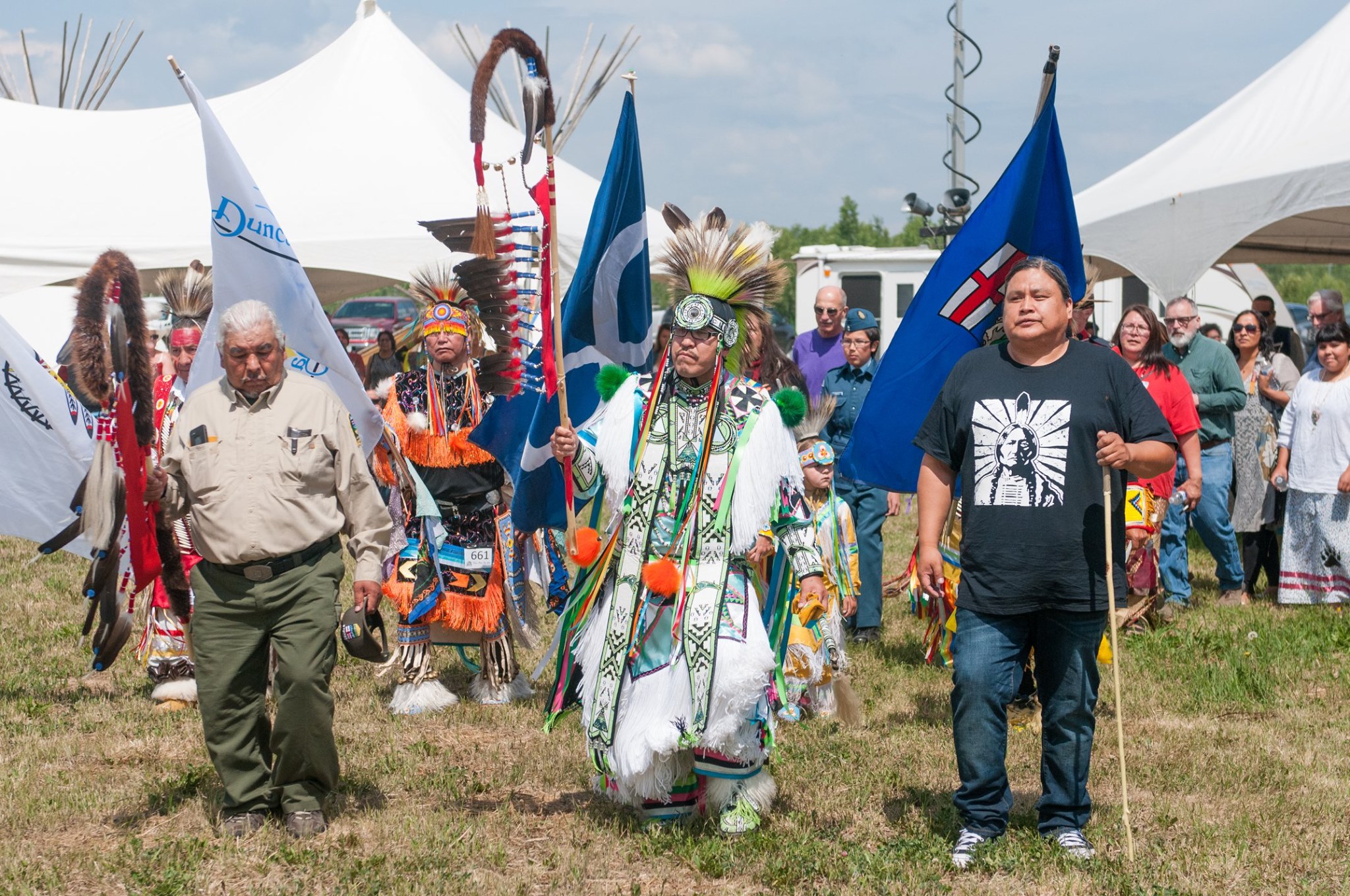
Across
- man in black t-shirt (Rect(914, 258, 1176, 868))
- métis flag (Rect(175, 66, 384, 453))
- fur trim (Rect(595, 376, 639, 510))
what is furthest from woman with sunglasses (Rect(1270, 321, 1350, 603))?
métis flag (Rect(175, 66, 384, 453))

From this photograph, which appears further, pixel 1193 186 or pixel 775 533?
pixel 1193 186

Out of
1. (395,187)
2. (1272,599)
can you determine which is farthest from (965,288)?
(395,187)

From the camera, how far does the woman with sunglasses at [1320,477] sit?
25.6 ft

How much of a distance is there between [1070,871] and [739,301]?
2.03 m

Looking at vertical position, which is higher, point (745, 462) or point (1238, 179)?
point (1238, 179)

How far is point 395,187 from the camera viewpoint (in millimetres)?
11414

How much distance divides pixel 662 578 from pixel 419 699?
2.36m

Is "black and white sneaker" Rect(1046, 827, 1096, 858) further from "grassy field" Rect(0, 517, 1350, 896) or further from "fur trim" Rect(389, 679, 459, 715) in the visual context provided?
"fur trim" Rect(389, 679, 459, 715)

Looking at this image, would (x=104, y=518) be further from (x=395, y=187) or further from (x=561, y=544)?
(x=395, y=187)

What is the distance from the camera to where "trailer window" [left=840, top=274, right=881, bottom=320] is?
19594 millimetres

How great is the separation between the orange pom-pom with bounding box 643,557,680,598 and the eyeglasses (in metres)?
0.71

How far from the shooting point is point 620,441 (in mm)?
4379

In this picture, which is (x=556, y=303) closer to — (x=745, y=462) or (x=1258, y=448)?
(x=745, y=462)

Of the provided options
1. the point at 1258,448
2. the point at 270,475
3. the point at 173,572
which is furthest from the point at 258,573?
the point at 1258,448
